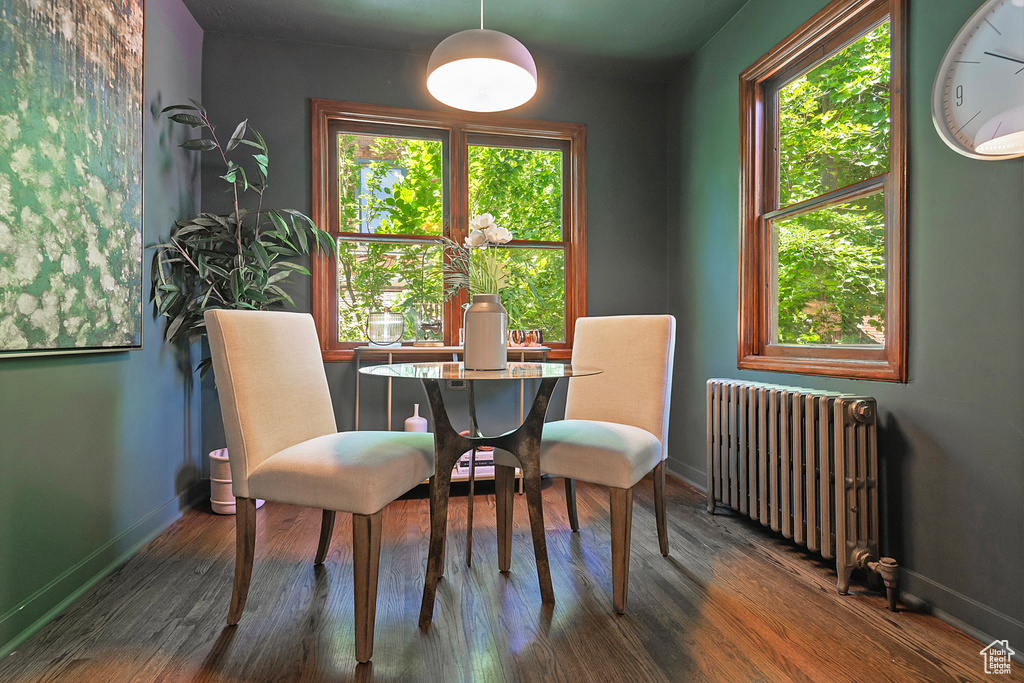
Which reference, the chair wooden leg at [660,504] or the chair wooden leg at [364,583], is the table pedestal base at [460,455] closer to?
the chair wooden leg at [364,583]

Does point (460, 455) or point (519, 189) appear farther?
point (519, 189)

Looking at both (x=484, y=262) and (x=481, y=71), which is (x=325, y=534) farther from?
(x=481, y=71)

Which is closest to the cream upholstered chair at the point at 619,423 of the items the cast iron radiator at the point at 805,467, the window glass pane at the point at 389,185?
the cast iron radiator at the point at 805,467

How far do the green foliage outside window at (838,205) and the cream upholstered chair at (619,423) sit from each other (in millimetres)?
783

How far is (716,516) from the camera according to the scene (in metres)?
2.60

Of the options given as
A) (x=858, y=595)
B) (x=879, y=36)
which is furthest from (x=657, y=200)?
(x=858, y=595)

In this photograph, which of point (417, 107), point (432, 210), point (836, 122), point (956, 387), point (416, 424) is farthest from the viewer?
point (432, 210)

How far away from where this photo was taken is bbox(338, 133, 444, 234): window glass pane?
130 inches

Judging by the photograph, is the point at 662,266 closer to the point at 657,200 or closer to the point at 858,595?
the point at 657,200

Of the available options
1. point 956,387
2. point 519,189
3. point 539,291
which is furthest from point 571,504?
point 519,189

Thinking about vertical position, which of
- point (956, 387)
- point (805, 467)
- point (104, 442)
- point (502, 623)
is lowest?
Result: point (502, 623)

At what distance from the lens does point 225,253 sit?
9.18 feet

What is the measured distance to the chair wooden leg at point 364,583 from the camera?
140cm

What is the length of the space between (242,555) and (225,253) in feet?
5.89
